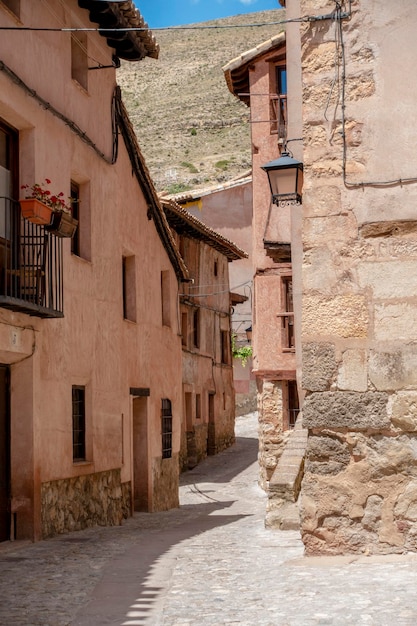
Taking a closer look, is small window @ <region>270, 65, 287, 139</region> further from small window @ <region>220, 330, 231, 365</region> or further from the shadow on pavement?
small window @ <region>220, 330, 231, 365</region>

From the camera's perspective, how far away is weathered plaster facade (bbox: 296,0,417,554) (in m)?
7.43

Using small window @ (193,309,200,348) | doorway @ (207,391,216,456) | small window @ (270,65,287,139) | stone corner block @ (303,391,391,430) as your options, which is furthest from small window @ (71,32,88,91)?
doorway @ (207,391,216,456)

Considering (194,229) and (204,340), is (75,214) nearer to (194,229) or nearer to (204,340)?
(194,229)

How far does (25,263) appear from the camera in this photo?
11.3 meters

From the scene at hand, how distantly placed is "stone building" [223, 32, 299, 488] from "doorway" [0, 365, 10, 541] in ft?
34.2

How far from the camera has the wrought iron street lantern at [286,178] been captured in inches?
355

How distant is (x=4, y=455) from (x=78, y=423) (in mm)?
2266

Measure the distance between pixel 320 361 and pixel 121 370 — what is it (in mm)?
8085

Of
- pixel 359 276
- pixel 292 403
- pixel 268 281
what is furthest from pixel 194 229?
pixel 359 276

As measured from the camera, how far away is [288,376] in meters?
21.9

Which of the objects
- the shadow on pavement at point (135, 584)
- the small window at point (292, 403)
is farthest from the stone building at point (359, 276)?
the small window at point (292, 403)

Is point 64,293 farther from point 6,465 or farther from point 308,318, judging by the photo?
point 308,318

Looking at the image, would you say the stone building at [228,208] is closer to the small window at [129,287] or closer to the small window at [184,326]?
the small window at [184,326]

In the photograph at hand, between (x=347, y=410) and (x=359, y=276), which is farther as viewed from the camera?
(x=359, y=276)
